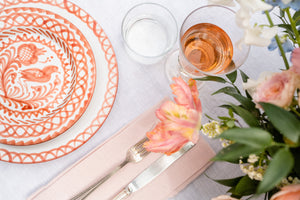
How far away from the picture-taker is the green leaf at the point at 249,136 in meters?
0.29

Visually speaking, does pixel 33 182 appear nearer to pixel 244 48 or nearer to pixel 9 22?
pixel 9 22

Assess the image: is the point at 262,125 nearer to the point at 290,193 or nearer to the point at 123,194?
the point at 290,193

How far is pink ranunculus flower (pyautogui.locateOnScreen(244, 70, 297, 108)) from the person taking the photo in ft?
1.05

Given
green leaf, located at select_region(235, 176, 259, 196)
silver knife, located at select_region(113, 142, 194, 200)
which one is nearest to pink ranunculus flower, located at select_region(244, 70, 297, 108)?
green leaf, located at select_region(235, 176, 259, 196)

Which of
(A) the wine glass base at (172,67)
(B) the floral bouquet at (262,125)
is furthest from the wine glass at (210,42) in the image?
(B) the floral bouquet at (262,125)

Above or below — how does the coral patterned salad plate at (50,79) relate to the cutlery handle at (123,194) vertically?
above

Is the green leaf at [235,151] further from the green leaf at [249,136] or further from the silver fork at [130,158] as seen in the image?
the silver fork at [130,158]

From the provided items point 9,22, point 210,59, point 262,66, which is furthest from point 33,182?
point 262,66

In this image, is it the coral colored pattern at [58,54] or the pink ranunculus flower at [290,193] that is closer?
the pink ranunculus flower at [290,193]

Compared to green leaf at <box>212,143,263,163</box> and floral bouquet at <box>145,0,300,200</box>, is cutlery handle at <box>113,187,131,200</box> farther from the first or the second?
green leaf at <box>212,143,263,163</box>

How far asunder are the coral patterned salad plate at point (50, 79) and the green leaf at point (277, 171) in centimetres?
39

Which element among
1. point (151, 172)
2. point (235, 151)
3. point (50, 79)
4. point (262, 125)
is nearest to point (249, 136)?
point (235, 151)

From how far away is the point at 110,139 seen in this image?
614 millimetres

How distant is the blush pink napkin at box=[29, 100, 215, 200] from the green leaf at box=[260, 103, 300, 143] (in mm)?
309
